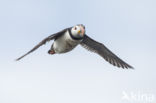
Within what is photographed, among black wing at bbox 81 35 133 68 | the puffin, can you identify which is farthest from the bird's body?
black wing at bbox 81 35 133 68

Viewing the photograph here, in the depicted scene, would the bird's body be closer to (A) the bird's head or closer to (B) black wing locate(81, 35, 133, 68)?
(A) the bird's head

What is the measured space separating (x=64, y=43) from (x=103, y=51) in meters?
2.91

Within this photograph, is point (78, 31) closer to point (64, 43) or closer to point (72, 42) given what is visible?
point (72, 42)

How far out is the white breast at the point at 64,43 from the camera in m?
15.2

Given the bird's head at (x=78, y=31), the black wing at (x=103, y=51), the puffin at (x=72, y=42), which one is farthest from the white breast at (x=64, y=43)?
the black wing at (x=103, y=51)

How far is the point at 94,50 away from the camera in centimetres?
1780

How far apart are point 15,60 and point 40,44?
3.51ft

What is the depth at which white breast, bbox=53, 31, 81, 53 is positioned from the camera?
15.2 m

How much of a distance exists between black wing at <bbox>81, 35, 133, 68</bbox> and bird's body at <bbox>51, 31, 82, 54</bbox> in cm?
181

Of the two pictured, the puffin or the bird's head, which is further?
the puffin

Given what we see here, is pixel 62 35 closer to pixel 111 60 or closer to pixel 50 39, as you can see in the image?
pixel 50 39

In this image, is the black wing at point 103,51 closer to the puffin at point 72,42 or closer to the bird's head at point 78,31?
the puffin at point 72,42

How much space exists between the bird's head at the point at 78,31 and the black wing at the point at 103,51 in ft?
7.72

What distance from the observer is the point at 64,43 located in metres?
15.5
